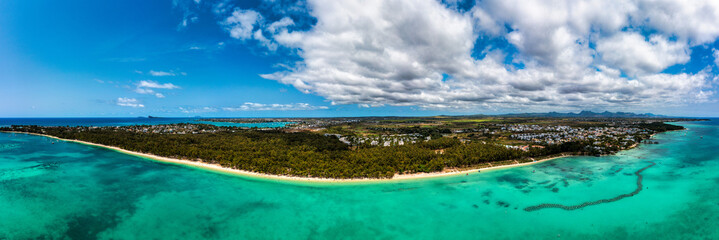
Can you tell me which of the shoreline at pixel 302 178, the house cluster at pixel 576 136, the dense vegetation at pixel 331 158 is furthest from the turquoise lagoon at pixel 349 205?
the house cluster at pixel 576 136

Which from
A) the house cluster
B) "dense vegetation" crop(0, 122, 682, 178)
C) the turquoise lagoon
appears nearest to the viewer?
the turquoise lagoon

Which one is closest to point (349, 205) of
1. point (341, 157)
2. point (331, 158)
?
point (331, 158)

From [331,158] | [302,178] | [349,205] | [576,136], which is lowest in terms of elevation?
[349,205]

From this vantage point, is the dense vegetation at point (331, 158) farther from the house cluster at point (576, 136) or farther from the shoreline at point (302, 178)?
the house cluster at point (576, 136)

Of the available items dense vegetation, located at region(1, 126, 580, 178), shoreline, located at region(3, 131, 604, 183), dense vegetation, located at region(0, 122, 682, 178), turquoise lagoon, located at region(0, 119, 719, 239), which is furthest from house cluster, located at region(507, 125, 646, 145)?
shoreline, located at region(3, 131, 604, 183)

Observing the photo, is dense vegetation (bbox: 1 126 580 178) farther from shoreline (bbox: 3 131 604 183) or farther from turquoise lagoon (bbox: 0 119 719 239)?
turquoise lagoon (bbox: 0 119 719 239)

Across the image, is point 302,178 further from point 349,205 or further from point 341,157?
point 349,205

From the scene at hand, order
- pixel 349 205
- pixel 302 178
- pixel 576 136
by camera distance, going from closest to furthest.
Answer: pixel 349 205 → pixel 302 178 → pixel 576 136

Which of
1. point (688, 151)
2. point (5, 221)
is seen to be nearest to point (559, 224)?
point (5, 221)
